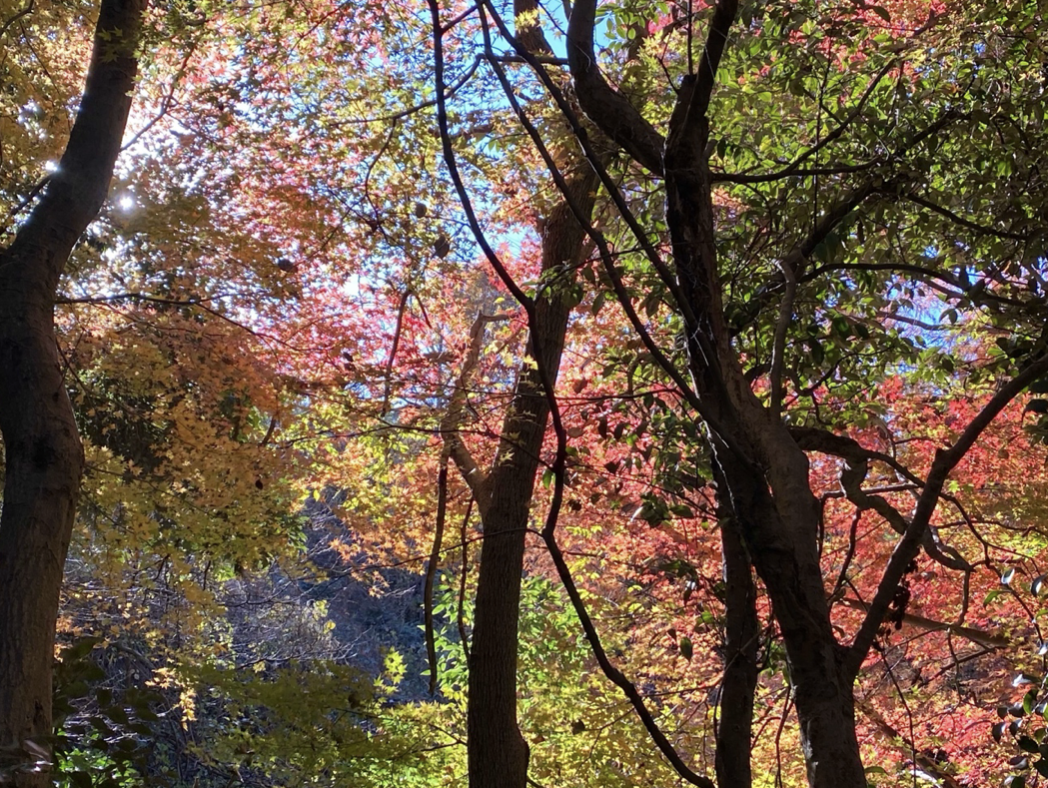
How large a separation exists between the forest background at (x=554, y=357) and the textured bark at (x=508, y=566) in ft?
0.05

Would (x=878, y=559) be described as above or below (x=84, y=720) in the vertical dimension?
above

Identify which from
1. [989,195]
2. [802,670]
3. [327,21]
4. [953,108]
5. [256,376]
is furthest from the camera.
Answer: [256,376]

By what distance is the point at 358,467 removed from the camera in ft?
20.6

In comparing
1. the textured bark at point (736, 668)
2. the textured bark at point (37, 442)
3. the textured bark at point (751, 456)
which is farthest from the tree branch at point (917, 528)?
the textured bark at point (37, 442)

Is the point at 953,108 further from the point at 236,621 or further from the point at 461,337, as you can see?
the point at 236,621

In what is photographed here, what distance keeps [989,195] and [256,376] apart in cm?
384

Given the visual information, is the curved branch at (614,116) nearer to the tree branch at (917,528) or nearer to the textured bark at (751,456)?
the textured bark at (751,456)

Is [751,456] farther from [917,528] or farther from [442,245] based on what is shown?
[442,245]

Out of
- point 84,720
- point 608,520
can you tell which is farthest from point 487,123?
point 84,720

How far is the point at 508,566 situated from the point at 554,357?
941mm

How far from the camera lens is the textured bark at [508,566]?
138 inches

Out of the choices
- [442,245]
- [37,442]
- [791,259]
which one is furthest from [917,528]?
[442,245]

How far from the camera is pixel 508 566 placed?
372cm

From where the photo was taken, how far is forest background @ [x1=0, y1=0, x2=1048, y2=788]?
1.58 meters
